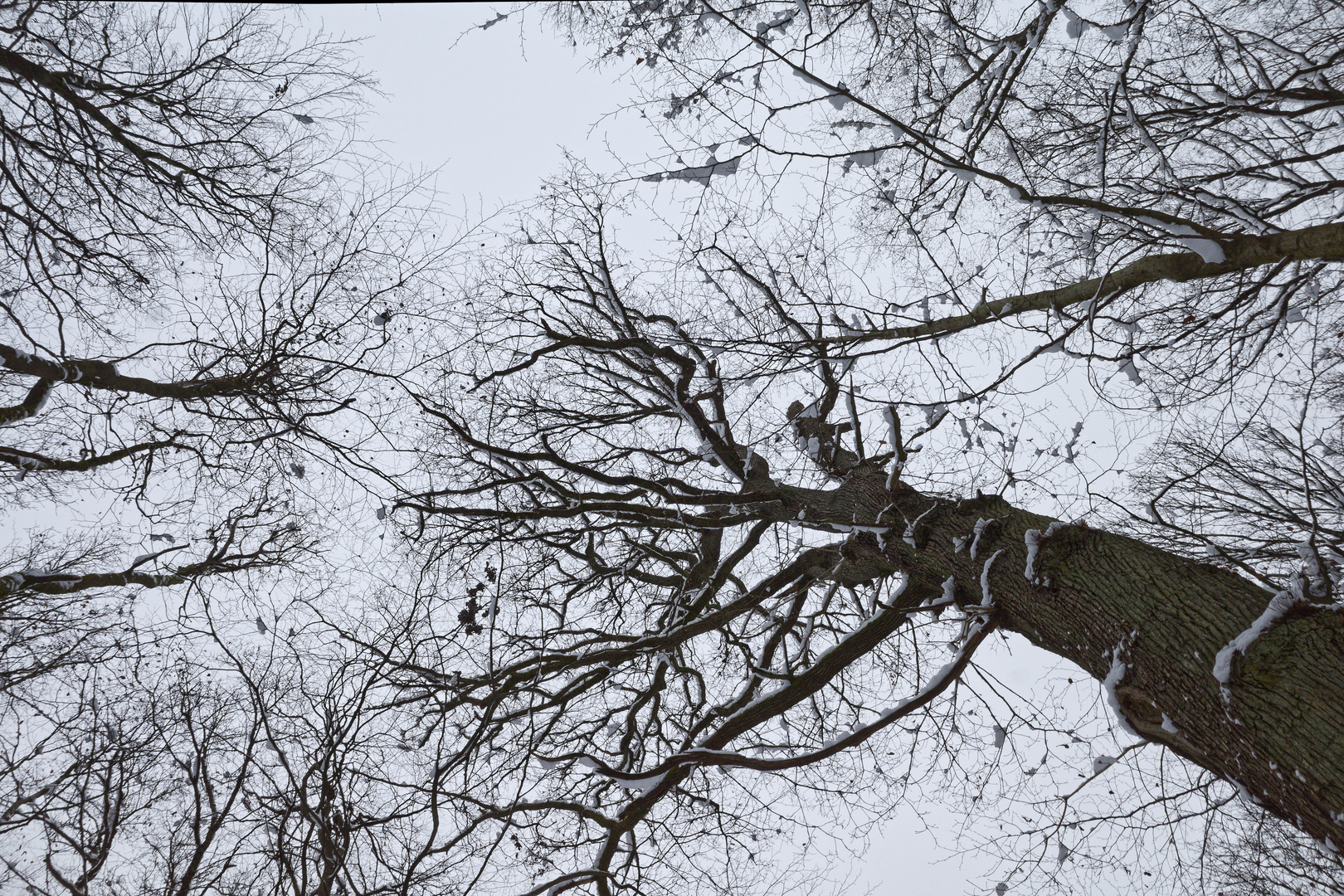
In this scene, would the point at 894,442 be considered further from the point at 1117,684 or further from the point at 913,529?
the point at 1117,684

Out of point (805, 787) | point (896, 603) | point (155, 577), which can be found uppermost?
point (155, 577)

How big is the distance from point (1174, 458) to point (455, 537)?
505 centimetres

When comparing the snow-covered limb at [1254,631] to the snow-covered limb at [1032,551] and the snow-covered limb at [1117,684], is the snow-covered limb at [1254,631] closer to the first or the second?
the snow-covered limb at [1117,684]

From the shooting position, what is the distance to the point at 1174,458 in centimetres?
475

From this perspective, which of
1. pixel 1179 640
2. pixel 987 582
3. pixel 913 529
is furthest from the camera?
pixel 913 529

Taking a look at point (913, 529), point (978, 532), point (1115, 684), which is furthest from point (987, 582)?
point (1115, 684)

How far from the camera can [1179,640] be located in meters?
2.31

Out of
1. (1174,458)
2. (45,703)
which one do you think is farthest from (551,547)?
(1174,458)

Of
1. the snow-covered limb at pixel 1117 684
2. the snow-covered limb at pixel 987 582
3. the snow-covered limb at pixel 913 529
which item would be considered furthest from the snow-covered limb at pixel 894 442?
the snow-covered limb at pixel 1117 684

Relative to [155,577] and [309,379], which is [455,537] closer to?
[309,379]

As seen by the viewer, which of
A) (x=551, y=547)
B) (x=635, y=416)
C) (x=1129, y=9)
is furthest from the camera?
(x=635, y=416)

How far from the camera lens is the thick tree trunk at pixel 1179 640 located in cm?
196

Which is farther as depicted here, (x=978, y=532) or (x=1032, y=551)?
(x=978, y=532)

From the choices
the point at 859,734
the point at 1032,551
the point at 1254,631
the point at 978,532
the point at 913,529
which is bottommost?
the point at 1254,631
